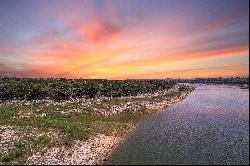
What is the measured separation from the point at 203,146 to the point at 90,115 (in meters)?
30.4

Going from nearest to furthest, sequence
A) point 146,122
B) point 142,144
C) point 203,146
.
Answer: point 203,146 → point 142,144 → point 146,122

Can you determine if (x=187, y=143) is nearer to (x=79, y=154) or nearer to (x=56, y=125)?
(x=79, y=154)

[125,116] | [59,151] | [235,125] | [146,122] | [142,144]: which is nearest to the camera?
[59,151]

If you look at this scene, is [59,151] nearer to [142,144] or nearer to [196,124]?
[142,144]

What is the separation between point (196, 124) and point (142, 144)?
52.3 ft

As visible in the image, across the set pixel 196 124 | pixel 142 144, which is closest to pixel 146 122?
pixel 196 124

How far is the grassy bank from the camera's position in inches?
1335

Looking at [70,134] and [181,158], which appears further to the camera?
[70,134]

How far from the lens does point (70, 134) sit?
3984 centimetres

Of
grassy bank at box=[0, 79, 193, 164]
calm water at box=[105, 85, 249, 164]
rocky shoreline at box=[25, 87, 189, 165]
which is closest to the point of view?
rocky shoreline at box=[25, 87, 189, 165]

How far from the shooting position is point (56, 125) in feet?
151

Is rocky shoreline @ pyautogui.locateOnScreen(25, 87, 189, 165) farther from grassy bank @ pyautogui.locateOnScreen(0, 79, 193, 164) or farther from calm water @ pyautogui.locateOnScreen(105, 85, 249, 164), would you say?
calm water @ pyautogui.locateOnScreen(105, 85, 249, 164)

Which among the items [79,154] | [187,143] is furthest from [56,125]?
[187,143]

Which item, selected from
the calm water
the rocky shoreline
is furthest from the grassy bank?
the calm water
